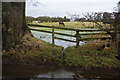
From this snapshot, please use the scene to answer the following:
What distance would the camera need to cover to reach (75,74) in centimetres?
675

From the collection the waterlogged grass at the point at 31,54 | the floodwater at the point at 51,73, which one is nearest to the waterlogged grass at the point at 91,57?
the floodwater at the point at 51,73

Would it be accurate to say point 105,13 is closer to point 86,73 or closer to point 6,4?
point 86,73

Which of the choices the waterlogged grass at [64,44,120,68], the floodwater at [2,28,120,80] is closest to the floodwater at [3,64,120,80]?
the floodwater at [2,28,120,80]

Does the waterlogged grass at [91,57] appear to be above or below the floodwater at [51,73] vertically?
above

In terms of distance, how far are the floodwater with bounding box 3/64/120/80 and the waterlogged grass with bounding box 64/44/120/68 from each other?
0.49m

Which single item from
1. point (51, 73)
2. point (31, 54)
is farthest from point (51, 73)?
point (31, 54)

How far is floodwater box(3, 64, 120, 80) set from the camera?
6.41 metres

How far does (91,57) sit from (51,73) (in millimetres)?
2686

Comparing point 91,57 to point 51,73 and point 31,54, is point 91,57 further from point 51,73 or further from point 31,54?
point 31,54

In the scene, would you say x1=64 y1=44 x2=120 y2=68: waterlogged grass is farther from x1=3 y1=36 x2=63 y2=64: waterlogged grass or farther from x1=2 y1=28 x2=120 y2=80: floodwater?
x1=3 y1=36 x2=63 y2=64: waterlogged grass

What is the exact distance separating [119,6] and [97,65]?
12.0 ft

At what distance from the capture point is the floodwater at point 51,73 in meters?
6.41

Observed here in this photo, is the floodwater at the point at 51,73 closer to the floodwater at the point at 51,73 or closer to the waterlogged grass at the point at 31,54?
the floodwater at the point at 51,73

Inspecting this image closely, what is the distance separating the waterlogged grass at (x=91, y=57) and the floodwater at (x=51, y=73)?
1.60 ft
